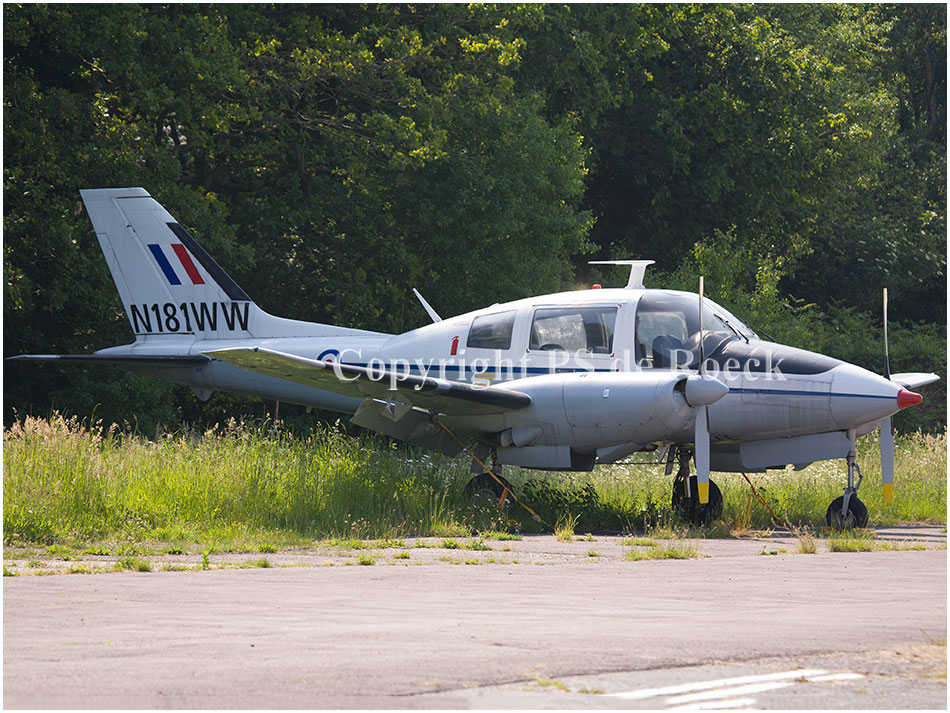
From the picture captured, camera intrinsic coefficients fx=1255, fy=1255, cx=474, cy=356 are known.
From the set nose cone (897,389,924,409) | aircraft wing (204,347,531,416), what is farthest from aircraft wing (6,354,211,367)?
nose cone (897,389,924,409)

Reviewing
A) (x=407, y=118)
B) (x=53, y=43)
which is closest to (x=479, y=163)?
(x=407, y=118)

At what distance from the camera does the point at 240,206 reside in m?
28.8

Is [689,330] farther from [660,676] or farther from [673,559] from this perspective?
[660,676]

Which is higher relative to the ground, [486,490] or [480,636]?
[486,490]

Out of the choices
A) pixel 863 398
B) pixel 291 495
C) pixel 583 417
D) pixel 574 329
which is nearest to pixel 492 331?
pixel 574 329

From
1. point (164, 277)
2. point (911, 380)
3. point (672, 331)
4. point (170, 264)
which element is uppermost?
point (170, 264)

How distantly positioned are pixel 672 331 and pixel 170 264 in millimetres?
8174

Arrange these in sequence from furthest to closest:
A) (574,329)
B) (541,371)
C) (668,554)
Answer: (541,371) → (574,329) → (668,554)

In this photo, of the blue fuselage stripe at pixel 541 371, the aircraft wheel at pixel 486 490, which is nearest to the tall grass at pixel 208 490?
the aircraft wheel at pixel 486 490

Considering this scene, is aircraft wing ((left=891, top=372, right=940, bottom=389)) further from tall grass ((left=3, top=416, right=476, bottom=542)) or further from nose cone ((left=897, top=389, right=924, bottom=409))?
tall grass ((left=3, top=416, right=476, bottom=542))

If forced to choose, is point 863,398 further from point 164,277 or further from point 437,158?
point 437,158

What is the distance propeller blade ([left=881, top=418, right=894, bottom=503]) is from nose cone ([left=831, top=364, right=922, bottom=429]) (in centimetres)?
87

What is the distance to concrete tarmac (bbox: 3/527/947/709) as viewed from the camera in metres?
5.40

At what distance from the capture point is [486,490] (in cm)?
1524
